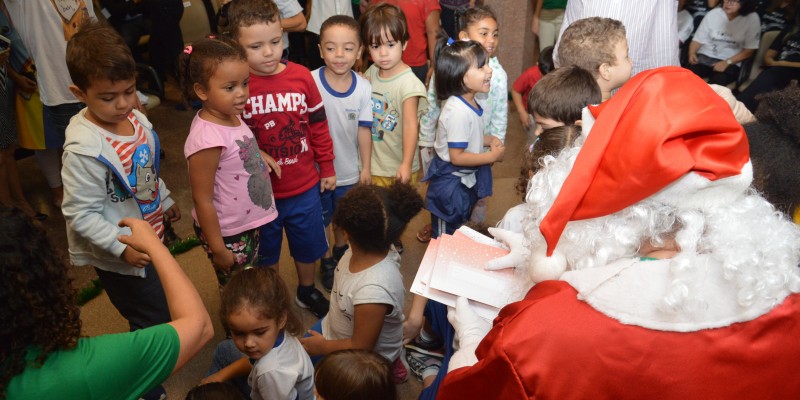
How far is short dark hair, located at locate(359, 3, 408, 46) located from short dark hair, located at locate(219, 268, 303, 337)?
4.96 feet

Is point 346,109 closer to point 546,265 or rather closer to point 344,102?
point 344,102

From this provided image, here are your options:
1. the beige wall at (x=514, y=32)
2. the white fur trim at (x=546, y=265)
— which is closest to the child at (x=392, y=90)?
the white fur trim at (x=546, y=265)

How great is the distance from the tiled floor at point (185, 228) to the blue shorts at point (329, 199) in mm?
510

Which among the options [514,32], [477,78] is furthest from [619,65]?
[514,32]

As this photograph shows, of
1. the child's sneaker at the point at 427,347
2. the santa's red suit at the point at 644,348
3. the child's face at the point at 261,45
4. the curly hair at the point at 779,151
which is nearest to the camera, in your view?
the santa's red suit at the point at 644,348

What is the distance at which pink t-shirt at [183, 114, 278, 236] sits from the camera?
2443mm

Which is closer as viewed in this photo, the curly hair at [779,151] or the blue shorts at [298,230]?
the curly hair at [779,151]

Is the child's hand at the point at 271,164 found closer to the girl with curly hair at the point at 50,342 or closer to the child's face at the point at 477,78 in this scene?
the child's face at the point at 477,78

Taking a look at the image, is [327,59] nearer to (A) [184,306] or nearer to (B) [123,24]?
(A) [184,306]

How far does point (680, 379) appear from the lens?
1.20 meters

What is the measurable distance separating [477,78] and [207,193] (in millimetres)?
1452

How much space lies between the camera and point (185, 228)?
4102 mm

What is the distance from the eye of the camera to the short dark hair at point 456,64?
3020 mm

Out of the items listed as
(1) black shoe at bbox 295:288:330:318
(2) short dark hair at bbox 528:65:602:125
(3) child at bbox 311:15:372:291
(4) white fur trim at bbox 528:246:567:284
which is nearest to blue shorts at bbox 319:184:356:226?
(3) child at bbox 311:15:372:291
